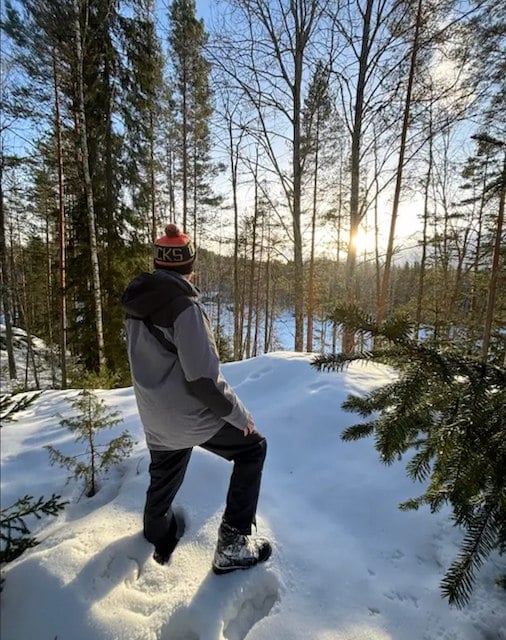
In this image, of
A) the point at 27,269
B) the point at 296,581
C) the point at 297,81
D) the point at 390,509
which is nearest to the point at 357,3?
the point at 297,81

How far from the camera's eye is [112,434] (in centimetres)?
353

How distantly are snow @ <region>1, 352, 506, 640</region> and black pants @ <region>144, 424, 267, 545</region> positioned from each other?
286mm

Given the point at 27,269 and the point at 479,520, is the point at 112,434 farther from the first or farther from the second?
the point at 27,269

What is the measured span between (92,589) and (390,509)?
2.06m

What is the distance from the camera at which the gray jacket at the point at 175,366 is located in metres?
1.56

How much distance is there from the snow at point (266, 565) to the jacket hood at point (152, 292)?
0.94 meters

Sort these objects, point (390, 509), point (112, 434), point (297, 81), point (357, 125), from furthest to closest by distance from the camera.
→ point (297, 81)
point (357, 125)
point (112, 434)
point (390, 509)

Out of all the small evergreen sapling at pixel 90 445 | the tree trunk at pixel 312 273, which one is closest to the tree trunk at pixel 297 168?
the tree trunk at pixel 312 273

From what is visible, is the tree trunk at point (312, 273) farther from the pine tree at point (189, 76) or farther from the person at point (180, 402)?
the person at point (180, 402)

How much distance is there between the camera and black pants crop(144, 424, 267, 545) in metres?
1.80

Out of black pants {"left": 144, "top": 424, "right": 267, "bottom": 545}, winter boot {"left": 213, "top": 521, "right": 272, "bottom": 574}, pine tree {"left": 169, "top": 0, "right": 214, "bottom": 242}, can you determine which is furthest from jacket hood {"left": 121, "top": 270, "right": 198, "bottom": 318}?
pine tree {"left": 169, "top": 0, "right": 214, "bottom": 242}

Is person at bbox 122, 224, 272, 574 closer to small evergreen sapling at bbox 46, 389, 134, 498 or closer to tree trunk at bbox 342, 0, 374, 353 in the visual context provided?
small evergreen sapling at bbox 46, 389, 134, 498

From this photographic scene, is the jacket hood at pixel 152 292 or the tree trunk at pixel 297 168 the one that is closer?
the jacket hood at pixel 152 292

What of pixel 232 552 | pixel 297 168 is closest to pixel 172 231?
pixel 232 552
